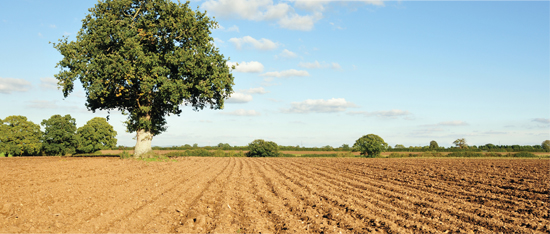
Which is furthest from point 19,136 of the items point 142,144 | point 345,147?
point 345,147

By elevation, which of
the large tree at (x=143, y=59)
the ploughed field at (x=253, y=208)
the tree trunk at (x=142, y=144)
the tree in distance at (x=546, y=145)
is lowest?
the ploughed field at (x=253, y=208)

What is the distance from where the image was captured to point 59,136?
1897 inches

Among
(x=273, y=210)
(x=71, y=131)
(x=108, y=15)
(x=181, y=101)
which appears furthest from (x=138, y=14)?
(x=71, y=131)

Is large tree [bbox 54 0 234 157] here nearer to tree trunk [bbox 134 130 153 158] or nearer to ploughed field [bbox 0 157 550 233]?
tree trunk [bbox 134 130 153 158]

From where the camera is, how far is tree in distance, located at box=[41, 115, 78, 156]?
47.8 meters

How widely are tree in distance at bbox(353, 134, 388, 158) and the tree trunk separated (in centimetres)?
4623

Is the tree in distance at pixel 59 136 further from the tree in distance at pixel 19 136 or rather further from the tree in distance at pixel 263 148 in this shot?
the tree in distance at pixel 263 148

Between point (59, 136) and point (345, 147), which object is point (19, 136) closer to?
point (59, 136)

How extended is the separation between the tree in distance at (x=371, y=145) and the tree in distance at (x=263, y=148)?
1933cm

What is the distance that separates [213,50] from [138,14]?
24.4 ft

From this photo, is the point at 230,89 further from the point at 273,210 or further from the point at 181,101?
the point at 273,210

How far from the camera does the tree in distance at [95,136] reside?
169 feet

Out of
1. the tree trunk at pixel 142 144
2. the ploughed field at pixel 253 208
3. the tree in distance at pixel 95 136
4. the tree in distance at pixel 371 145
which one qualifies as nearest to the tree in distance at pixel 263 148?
the tree in distance at pixel 371 145

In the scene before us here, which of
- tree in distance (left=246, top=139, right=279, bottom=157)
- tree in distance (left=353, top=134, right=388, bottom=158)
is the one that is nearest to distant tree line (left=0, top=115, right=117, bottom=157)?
tree in distance (left=246, top=139, right=279, bottom=157)
